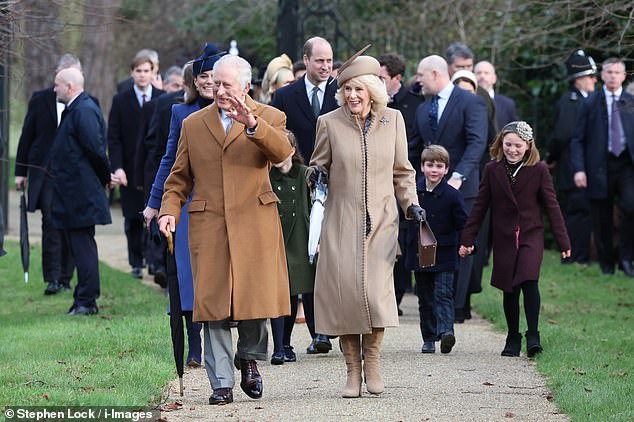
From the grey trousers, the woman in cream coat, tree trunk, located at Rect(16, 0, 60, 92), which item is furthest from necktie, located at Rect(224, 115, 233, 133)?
tree trunk, located at Rect(16, 0, 60, 92)

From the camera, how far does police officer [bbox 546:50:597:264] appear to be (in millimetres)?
15852

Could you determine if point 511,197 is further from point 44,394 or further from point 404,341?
point 44,394

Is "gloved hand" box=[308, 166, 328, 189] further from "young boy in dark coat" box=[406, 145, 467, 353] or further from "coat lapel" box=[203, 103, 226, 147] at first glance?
"young boy in dark coat" box=[406, 145, 467, 353]

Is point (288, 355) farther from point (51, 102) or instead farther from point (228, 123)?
point (51, 102)

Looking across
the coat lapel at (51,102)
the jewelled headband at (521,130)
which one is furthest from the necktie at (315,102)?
the coat lapel at (51,102)

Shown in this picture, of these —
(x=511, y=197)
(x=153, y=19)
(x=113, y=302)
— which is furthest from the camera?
(x=153, y=19)

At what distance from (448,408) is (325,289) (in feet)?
3.37

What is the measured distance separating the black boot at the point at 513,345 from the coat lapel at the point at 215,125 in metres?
3.12

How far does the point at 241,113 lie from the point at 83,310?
504 cm

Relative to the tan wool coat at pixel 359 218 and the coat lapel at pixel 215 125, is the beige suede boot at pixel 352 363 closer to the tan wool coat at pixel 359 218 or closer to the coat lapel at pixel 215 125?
the tan wool coat at pixel 359 218

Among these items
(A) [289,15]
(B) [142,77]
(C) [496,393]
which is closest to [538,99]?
(A) [289,15]

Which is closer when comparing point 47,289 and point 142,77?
point 47,289

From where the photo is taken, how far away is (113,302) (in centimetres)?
1262

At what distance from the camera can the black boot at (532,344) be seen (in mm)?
9656
